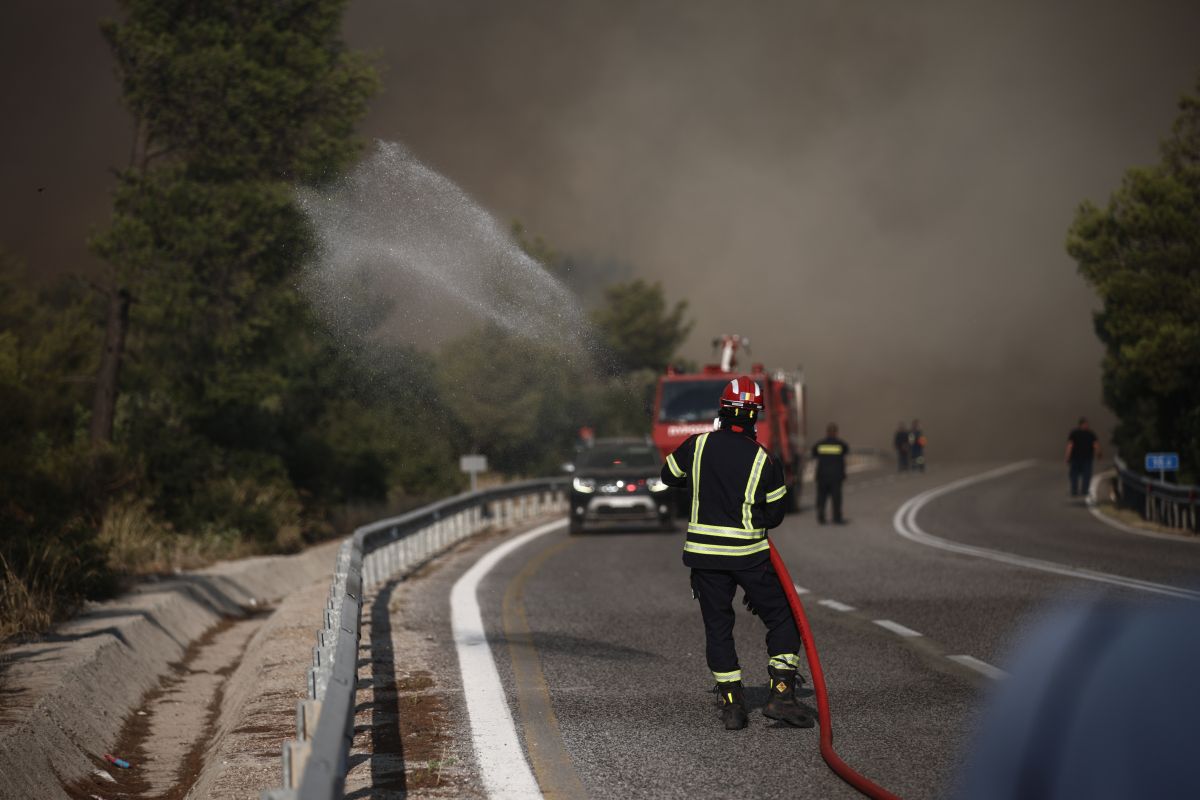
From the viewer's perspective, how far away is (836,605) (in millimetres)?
13391

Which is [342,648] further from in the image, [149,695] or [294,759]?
[149,695]

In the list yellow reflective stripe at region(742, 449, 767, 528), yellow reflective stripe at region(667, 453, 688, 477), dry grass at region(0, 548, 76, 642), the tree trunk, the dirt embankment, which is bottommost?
the dirt embankment

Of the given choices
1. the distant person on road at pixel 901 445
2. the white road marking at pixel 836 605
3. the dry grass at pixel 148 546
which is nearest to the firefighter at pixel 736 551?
the white road marking at pixel 836 605

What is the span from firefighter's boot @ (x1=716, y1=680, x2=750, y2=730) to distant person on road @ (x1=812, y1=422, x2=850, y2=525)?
19.5m

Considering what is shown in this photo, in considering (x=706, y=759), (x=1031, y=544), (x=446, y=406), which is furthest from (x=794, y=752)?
(x=446, y=406)

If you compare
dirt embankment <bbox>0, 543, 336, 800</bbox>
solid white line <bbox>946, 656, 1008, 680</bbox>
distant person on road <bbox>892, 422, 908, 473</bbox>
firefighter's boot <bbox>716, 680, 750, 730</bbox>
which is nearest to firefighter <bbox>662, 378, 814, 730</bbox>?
firefighter's boot <bbox>716, 680, 750, 730</bbox>

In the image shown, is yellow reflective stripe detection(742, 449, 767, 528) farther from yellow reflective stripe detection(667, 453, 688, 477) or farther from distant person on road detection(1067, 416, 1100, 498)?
distant person on road detection(1067, 416, 1100, 498)

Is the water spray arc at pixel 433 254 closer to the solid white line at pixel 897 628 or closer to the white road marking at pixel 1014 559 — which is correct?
the solid white line at pixel 897 628

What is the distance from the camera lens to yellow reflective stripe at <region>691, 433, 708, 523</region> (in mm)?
7910

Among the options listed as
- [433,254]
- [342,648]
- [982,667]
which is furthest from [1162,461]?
[342,648]

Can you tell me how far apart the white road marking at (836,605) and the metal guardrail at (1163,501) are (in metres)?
11.9

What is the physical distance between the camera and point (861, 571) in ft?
56.3

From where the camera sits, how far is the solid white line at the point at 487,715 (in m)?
6.49

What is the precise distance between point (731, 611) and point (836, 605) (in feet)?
19.0
